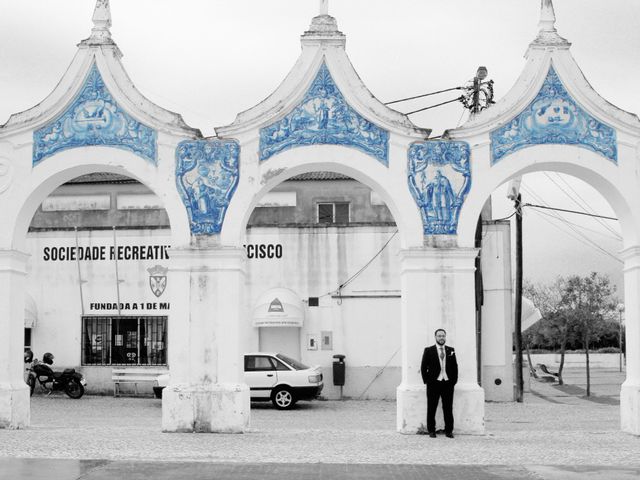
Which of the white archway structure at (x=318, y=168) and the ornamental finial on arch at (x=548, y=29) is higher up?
the ornamental finial on arch at (x=548, y=29)

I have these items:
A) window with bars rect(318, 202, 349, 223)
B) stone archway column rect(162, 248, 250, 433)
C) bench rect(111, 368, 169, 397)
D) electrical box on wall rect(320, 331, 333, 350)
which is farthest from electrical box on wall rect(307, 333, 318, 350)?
stone archway column rect(162, 248, 250, 433)

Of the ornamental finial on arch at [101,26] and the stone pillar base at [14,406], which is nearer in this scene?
the stone pillar base at [14,406]

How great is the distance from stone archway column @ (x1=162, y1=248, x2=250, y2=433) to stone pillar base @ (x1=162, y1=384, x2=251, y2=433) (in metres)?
0.02

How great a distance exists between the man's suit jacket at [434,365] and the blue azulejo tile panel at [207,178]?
158 inches

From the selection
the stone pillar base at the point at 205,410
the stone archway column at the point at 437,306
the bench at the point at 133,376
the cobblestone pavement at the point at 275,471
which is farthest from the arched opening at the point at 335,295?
the cobblestone pavement at the point at 275,471

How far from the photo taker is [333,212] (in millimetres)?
29219

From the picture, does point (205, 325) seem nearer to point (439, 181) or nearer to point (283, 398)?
point (439, 181)

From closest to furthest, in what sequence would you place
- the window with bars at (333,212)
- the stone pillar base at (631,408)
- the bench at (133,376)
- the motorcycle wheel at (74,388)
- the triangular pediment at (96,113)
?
the stone pillar base at (631,408)
the triangular pediment at (96,113)
the motorcycle wheel at (74,388)
the bench at (133,376)
the window with bars at (333,212)

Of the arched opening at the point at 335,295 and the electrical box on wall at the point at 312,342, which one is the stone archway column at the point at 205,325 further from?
the electrical box on wall at the point at 312,342

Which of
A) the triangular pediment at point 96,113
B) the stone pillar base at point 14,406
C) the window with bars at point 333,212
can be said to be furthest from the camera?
the window with bars at point 333,212

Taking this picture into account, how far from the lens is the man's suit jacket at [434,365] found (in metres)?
14.7

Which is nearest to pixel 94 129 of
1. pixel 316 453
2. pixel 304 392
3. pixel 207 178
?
pixel 207 178

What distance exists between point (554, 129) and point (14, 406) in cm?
1008

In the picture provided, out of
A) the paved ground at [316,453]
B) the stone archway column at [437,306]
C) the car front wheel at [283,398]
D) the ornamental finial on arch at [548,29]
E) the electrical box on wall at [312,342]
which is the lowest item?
the car front wheel at [283,398]
